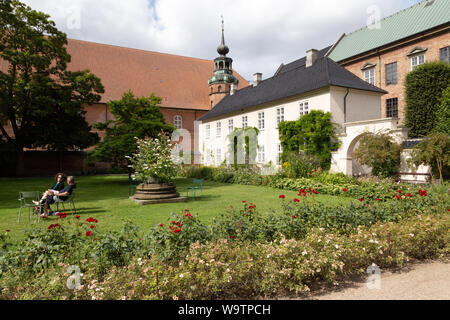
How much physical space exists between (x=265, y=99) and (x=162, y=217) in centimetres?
1836

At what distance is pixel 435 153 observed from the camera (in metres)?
13.4

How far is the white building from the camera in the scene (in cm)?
1827

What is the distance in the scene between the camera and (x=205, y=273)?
342cm

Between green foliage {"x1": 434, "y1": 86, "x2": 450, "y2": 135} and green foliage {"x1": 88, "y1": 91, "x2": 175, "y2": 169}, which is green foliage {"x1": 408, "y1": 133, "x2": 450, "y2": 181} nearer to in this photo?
green foliage {"x1": 434, "y1": 86, "x2": 450, "y2": 135}

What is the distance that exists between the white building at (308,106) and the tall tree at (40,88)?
1310 centimetres

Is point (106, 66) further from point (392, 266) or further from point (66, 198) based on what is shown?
point (392, 266)

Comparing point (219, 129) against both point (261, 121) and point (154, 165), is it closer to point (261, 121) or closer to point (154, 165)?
point (261, 121)

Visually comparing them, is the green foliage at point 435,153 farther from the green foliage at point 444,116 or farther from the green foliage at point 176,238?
the green foliage at point 176,238

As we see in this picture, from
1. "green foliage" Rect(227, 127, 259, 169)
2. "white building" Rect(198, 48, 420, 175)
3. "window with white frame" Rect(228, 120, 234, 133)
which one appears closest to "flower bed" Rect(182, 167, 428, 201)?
"white building" Rect(198, 48, 420, 175)

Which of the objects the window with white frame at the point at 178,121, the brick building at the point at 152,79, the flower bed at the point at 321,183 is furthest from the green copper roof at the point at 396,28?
the window with white frame at the point at 178,121

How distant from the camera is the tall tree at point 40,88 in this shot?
22.1 meters

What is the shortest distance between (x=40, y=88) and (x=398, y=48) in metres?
30.6

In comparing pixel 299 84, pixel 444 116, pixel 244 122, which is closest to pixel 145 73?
pixel 244 122
